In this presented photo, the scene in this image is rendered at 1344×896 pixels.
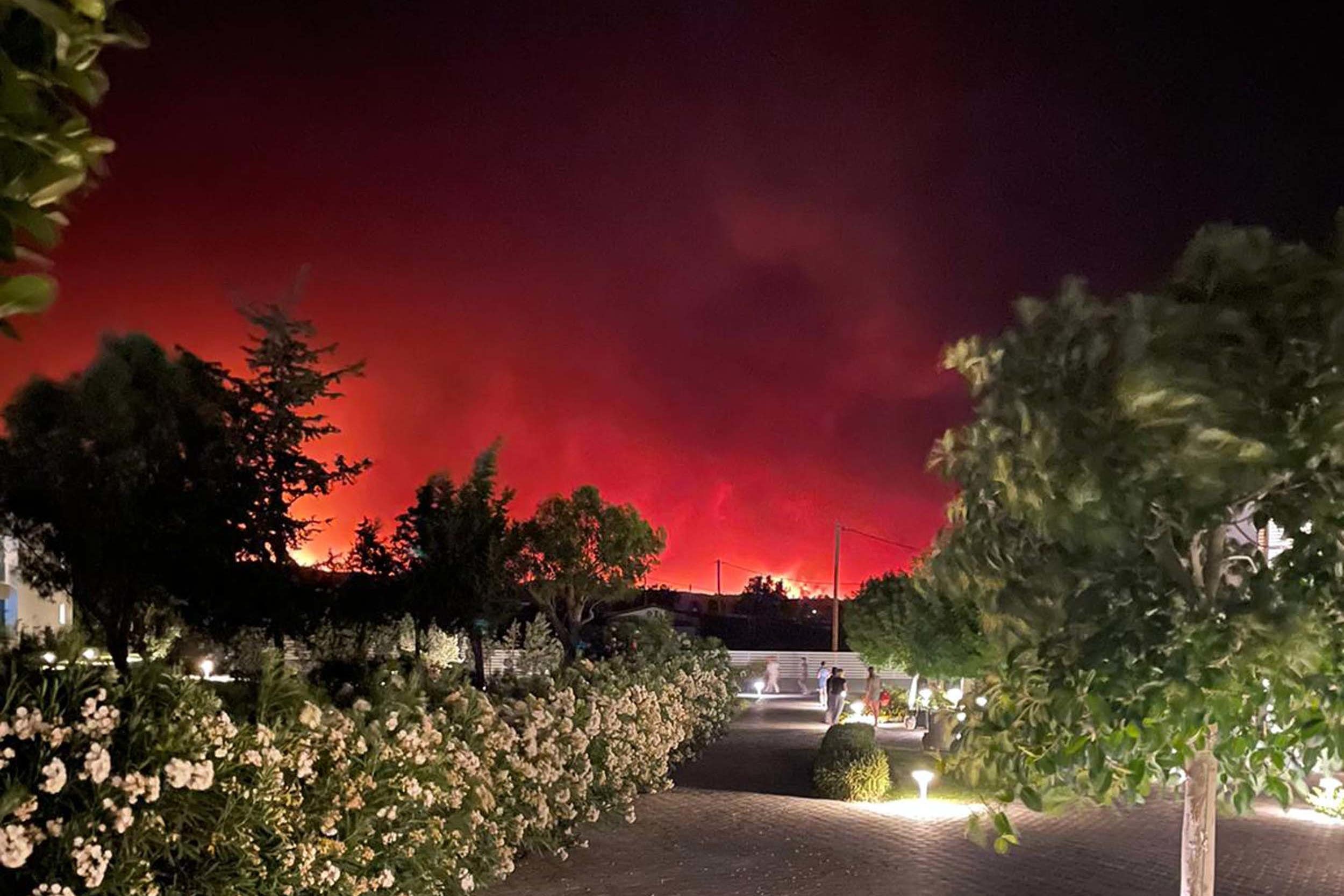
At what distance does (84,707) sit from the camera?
17.4ft

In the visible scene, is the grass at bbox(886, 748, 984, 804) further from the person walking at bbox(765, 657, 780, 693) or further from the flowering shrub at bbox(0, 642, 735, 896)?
the person walking at bbox(765, 657, 780, 693)

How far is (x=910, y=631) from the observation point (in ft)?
73.7

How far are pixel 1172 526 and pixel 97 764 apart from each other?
4373 millimetres

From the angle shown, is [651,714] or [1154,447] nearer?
[1154,447]

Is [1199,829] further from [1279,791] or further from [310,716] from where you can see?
[310,716]

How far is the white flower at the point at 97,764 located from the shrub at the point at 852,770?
38.1ft

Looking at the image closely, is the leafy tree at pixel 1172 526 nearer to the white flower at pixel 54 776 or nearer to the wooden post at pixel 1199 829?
the wooden post at pixel 1199 829

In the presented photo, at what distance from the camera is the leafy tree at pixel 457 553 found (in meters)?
27.3

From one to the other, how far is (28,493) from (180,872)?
22037 mm

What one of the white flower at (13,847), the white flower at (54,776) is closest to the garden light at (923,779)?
the white flower at (54,776)

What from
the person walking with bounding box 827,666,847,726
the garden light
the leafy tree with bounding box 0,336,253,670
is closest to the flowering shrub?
the garden light

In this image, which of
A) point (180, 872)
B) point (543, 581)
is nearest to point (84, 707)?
point (180, 872)

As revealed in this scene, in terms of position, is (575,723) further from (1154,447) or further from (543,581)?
(543,581)

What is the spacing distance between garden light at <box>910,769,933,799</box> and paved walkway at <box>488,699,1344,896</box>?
2.42ft
